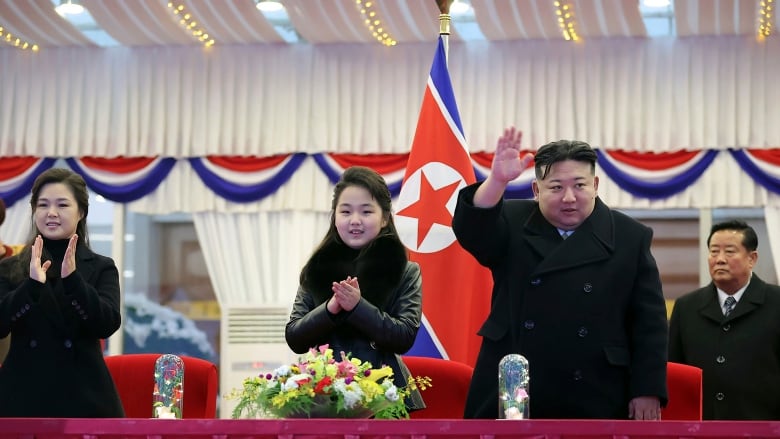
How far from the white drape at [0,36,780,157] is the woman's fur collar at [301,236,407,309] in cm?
463

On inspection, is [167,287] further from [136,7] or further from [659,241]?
[659,241]

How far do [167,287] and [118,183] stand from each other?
2.84 feet

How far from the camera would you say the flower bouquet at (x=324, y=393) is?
116 inches

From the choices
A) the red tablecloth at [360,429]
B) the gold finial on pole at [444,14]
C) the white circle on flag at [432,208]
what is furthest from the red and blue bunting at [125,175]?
the red tablecloth at [360,429]

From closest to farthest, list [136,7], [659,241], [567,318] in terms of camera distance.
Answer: [567,318], [136,7], [659,241]

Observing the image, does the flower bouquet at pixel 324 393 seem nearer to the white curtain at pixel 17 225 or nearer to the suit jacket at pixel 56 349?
the suit jacket at pixel 56 349

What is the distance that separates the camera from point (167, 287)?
29.1 feet

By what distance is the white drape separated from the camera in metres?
8.09

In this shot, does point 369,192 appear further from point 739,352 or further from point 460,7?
point 460,7

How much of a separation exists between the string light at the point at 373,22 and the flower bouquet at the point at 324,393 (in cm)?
471

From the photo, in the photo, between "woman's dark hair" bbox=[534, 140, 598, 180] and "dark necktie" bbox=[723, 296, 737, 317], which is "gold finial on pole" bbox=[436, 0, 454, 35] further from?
"woman's dark hair" bbox=[534, 140, 598, 180]

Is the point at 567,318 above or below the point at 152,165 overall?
below

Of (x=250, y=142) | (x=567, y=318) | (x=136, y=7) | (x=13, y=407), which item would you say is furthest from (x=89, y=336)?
(x=250, y=142)

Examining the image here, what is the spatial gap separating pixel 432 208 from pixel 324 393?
2885 millimetres
